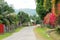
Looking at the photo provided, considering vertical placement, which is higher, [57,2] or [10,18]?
[57,2]

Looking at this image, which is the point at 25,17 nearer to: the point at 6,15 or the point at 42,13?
the point at 42,13

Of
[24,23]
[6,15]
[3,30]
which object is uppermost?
[6,15]

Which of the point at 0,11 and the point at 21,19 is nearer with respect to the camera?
the point at 0,11

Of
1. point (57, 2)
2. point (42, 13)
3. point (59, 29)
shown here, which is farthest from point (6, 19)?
point (57, 2)

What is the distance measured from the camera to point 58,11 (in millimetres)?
11430

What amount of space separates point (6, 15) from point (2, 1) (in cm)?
355

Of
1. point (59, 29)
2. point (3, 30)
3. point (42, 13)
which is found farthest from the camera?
point (42, 13)

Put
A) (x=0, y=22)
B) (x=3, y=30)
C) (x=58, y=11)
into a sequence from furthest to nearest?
(x=3, y=30), (x=0, y=22), (x=58, y=11)

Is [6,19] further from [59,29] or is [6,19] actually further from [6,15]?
[59,29]

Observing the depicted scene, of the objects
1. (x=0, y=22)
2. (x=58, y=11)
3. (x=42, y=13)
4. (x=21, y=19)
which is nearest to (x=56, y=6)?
(x=58, y=11)

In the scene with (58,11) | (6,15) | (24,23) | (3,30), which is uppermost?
(58,11)

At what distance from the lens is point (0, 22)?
39.7m

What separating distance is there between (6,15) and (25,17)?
2499 inches

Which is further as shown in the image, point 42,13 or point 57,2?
point 42,13
